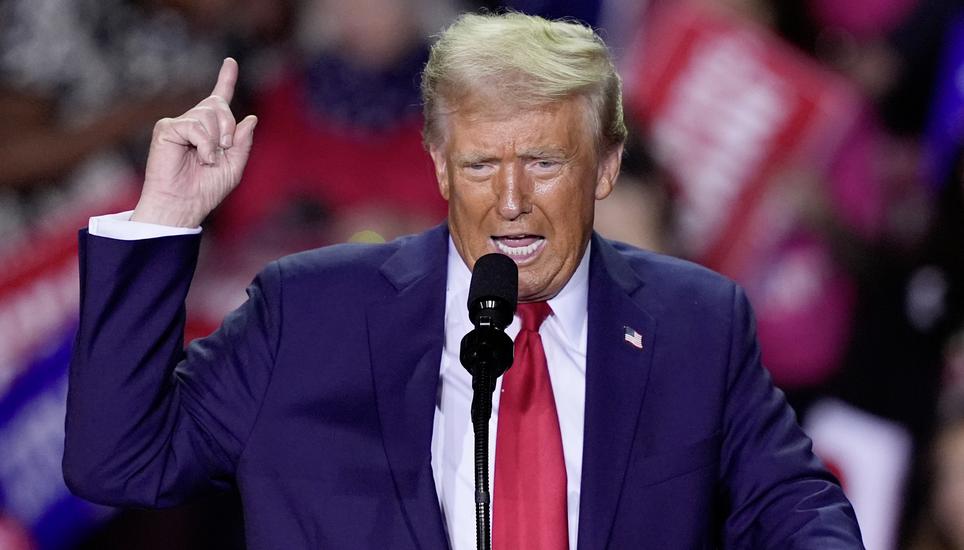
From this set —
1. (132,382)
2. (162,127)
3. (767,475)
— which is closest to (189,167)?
(162,127)

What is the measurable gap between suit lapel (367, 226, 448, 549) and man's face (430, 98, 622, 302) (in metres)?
0.08

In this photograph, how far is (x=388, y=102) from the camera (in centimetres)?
362

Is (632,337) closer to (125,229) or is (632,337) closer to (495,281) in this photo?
(495,281)

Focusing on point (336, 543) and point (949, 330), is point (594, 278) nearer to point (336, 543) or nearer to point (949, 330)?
point (336, 543)

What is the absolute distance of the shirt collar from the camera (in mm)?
2029

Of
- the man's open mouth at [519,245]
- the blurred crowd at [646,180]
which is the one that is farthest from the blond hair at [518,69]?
the blurred crowd at [646,180]

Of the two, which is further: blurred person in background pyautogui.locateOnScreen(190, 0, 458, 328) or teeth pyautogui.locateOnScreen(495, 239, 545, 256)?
blurred person in background pyautogui.locateOnScreen(190, 0, 458, 328)

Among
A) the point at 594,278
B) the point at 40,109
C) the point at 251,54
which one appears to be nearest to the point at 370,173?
the point at 251,54

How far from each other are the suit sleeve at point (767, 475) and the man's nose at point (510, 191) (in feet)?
1.39

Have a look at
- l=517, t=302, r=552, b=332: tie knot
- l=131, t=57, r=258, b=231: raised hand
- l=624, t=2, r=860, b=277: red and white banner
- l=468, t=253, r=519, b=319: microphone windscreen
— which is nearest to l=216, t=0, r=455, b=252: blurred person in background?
l=624, t=2, r=860, b=277: red and white banner

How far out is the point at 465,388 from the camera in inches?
76.5

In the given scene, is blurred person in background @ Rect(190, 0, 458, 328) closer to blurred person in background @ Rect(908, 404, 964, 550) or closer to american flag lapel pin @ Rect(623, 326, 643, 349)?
blurred person in background @ Rect(908, 404, 964, 550)

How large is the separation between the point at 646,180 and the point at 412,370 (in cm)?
187

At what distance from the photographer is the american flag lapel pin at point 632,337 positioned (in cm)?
200
